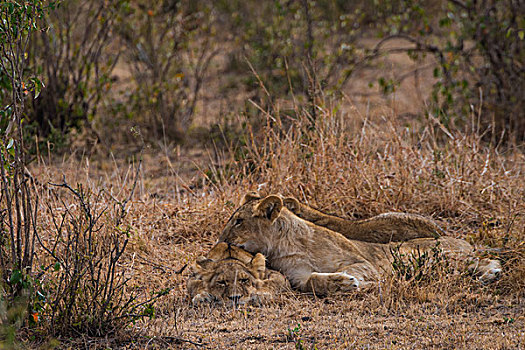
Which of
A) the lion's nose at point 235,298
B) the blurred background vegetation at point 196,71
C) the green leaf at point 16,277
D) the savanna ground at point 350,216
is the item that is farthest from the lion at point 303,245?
the blurred background vegetation at point 196,71

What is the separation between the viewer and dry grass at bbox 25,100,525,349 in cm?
415

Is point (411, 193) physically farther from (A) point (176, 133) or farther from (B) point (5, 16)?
(A) point (176, 133)

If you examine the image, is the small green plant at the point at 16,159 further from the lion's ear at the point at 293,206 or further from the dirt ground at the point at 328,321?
the lion's ear at the point at 293,206

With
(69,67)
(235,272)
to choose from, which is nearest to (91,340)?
(235,272)

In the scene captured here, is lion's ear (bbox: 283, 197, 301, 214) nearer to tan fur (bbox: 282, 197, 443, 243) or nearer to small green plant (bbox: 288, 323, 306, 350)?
tan fur (bbox: 282, 197, 443, 243)

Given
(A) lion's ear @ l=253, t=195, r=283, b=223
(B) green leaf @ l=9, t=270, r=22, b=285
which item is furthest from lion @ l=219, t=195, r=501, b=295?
(B) green leaf @ l=9, t=270, r=22, b=285

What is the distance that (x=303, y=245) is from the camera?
204 inches

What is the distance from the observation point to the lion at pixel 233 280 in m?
4.82

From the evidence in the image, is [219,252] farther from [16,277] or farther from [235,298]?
[16,277]

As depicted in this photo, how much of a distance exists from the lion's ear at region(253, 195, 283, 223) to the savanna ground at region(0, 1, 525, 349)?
2.12 ft

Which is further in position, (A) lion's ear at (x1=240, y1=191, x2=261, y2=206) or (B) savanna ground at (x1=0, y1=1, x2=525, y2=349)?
(A) lion's ear at (x1=240, y1=191, x2=261, y2=206)

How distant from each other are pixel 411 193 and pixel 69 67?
5512 millimetres

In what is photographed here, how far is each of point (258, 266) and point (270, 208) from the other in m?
0.50

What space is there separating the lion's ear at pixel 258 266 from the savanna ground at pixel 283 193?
0.25 m
